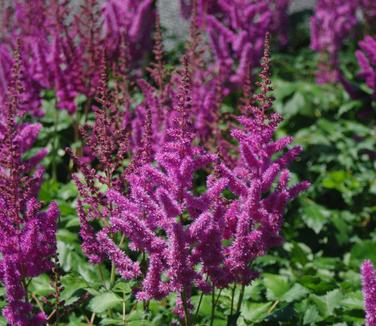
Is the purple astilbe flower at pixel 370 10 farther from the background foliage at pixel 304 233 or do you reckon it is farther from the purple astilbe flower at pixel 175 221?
the purple astilbe flower at pixel 175 221

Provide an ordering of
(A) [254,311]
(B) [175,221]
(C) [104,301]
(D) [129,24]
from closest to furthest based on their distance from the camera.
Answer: (B) [175,221] → (C) [104,301] → (A) [254,311] → (D) [129,24]

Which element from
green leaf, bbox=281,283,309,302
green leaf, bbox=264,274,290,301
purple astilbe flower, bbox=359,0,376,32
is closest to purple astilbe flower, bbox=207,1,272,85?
green leaf, bbox=264,274,290,301

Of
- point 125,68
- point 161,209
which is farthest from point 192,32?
point 161,209

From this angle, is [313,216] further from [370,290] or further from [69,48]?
[370,290]

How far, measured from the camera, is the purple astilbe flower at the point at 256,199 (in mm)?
2074

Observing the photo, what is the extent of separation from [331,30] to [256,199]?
4.35 meters

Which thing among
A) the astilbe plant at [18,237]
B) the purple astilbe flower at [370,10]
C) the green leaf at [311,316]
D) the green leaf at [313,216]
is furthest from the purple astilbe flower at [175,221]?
the purple astilbe flower at [370,10]

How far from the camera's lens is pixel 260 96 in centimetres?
220

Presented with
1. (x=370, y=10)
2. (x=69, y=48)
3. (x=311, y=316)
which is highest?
(x=370, y=10)

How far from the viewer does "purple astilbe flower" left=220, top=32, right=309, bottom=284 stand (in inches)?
81.7

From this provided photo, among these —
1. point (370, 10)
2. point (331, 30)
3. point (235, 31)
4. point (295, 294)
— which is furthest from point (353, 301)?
point (370, 10)

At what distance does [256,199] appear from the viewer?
212 cm

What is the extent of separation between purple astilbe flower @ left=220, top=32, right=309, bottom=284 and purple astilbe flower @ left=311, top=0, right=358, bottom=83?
11.1 ft

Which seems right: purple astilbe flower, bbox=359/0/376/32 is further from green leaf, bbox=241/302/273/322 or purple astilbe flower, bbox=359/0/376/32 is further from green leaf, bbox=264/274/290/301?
green leaf, bbox=241/302/273/322
